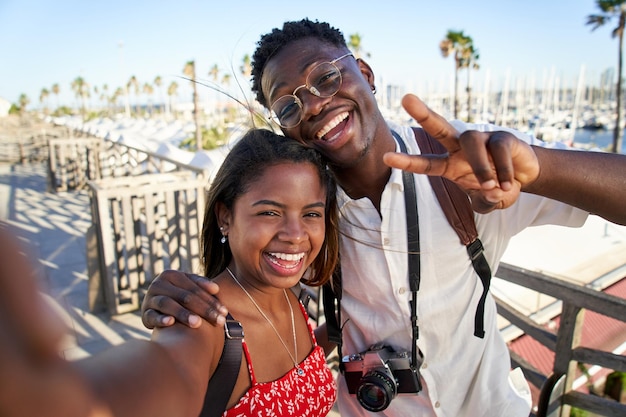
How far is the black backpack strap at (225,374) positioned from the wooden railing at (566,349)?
181 centimetres

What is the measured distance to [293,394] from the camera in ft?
5.17

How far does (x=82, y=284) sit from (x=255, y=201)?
5585 mm

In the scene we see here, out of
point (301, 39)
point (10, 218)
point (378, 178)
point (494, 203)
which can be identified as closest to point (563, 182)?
point (494, 203)

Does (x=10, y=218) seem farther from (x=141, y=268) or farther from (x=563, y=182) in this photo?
(x=141, y=268)

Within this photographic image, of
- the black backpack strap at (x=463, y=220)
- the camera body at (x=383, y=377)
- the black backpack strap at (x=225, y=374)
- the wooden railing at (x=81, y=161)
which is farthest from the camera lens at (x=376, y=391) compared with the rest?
the wooden railing at (x=81, y=161)

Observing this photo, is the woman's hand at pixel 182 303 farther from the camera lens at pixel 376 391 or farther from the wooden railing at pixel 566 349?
the wooden railing at pixel 566 349

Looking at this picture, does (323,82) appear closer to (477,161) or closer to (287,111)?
(287,111)

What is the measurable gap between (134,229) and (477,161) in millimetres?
5126

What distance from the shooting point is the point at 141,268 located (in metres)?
5.60

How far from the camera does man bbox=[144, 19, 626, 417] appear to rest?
172 cm

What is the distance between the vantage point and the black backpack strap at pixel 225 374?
1.30 meters

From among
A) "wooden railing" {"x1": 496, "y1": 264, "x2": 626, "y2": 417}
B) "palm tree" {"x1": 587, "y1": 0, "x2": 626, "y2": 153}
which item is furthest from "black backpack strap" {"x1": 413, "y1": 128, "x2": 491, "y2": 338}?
"palm tree" {"x1": 587, "y1": 0, "x2": 626, "y2": 153}

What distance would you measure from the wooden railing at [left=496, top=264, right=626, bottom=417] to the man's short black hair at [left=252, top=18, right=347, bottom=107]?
1656 millimetres

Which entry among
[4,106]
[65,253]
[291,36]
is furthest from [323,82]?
[65,253]
